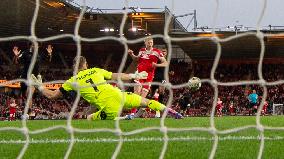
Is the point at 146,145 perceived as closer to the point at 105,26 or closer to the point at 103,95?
the point at 103,95

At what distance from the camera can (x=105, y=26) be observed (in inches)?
1017

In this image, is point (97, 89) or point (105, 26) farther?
point (105, 26)

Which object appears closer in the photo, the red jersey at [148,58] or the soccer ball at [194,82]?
the soccer ball at [194,82]

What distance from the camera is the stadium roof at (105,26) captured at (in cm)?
2214

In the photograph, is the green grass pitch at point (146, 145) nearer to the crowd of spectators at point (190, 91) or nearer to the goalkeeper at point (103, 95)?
the goalkeeper at point (103, 95)

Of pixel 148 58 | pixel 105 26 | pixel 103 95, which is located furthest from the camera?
pixel 105 26

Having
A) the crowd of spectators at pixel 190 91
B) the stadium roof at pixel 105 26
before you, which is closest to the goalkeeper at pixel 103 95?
the crowd of spectators at pixel 190 91

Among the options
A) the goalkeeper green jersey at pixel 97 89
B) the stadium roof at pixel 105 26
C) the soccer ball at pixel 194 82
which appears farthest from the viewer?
the stadium roof at pixel 105 26

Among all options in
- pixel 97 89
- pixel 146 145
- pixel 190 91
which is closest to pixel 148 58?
pixel 97 89

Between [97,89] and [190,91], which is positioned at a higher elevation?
[97,89]

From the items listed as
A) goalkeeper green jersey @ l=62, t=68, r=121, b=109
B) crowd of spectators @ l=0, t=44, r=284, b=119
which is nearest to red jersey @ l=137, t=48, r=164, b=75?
goalkeeper green jersey @ l=62, t=68, r=121, b=109

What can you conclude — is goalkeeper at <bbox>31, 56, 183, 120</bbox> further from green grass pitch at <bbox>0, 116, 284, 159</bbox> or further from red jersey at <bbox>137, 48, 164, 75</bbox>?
red jersey at <bbox>137, 48, 164, 75</bbox>

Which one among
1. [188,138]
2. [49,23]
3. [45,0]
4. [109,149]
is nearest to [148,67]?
[188,138]

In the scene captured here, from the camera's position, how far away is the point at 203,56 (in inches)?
1157
